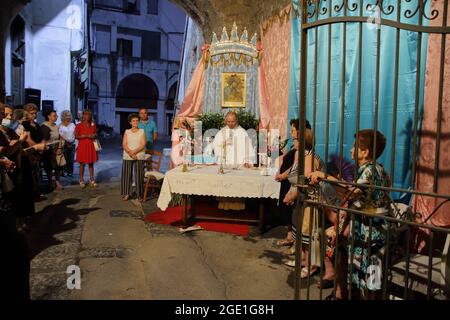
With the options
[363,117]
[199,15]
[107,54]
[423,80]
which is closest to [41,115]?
[199,15]

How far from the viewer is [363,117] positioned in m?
4.18

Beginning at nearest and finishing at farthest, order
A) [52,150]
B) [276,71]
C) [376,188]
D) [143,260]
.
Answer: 1. [376,188]
2. [143,260]
3. [276,71]
4. [52,150]

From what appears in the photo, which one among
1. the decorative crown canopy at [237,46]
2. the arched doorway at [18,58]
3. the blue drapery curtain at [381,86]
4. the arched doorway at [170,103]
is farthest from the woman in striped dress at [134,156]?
the arched doorway at [170,103]

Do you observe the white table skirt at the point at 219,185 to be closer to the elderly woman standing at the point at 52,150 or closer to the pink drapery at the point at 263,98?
the pink drapery at the point at 263,98

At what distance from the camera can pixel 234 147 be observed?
6.22 meters

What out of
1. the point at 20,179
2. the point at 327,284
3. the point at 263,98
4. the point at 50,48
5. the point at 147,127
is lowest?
the point at 327,284

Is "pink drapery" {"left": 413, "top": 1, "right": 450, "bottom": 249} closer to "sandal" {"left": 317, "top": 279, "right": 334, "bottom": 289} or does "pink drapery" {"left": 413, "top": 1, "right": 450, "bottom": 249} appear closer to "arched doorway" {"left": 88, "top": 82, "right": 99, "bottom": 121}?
"sandal" {"left": 317, "top": 279, "right": 334, "bottom": 289}

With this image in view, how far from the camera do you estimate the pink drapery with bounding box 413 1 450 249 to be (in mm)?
3324

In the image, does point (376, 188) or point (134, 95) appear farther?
point (134, 95)

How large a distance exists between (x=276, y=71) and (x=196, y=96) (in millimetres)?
1615

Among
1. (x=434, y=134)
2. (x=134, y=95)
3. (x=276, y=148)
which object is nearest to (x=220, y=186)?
(x=276, y=148)

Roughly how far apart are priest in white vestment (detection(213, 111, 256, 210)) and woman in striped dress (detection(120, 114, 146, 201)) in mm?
1339

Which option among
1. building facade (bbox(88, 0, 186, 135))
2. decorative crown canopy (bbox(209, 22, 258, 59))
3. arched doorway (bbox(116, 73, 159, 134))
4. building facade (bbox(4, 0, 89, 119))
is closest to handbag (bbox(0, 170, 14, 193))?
decorative crown canopy (bbox(209, 22, 258, 59))

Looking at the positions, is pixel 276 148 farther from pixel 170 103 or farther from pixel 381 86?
pixel 170 103
